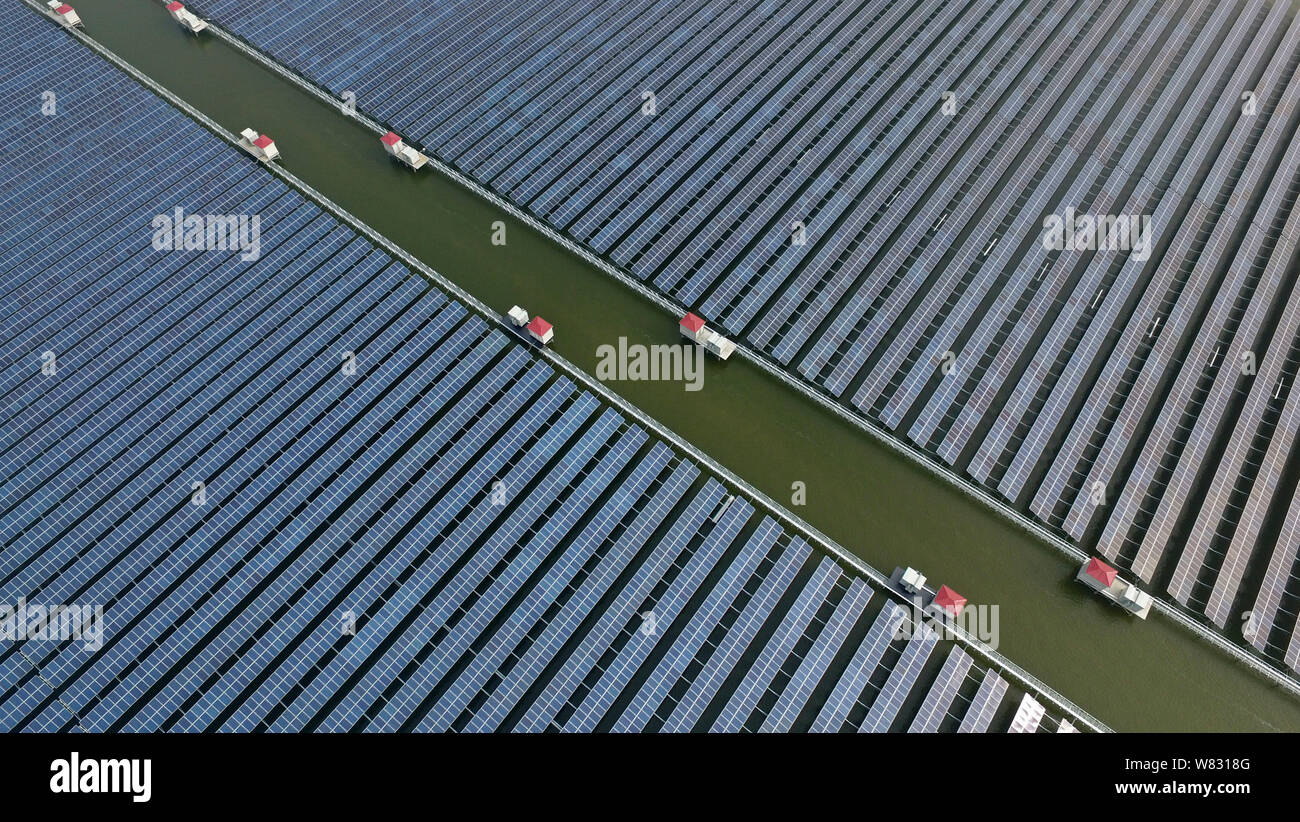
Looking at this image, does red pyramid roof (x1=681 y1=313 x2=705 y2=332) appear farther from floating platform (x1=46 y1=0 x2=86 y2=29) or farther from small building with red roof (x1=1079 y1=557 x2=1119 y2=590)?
floating platform (x1=46 y1=0 x2=86 y2=29)

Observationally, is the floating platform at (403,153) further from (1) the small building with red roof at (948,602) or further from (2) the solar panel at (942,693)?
(2) the solar panel at (942,693)

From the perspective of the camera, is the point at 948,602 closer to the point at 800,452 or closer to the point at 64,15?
the point at 800,452

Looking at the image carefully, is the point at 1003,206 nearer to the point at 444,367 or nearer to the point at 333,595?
the point at 444,367

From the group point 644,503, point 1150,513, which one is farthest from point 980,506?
point 644,503

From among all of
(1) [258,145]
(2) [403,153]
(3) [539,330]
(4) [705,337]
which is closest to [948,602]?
(4) [705,337]
